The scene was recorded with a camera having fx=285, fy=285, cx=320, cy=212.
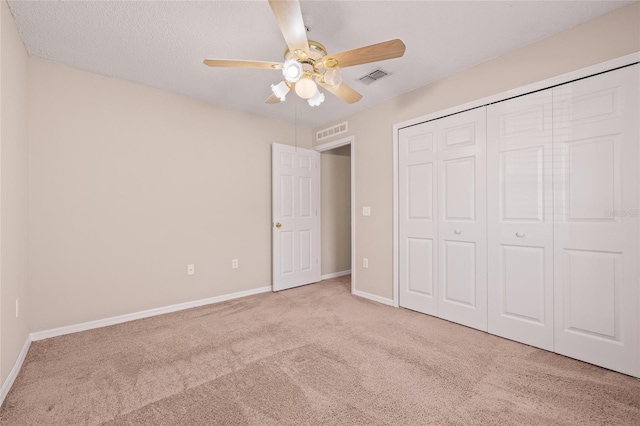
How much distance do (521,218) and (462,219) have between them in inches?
19.8

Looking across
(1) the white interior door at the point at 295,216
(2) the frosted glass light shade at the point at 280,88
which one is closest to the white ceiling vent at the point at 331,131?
(1) the white interior door at the point at 295,216

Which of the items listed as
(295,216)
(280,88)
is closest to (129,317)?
(295,216)

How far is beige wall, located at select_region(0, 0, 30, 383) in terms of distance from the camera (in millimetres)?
1793

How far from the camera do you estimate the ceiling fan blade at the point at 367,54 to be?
5.38 feet

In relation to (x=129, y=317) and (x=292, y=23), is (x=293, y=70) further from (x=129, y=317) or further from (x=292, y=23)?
(x=129, y=317)

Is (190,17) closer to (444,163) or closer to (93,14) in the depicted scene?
(93,14)

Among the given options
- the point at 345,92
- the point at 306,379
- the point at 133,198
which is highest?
the point at 345,92

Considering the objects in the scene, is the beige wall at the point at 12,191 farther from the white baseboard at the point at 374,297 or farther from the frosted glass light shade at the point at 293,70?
the white baseboard at the point at 374,297

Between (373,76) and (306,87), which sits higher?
(373,76)

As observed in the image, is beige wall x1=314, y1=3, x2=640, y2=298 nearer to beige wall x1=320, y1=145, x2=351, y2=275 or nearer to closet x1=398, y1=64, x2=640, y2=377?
closet x1=398, y1=64, x2=640, y2=377

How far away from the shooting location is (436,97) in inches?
119

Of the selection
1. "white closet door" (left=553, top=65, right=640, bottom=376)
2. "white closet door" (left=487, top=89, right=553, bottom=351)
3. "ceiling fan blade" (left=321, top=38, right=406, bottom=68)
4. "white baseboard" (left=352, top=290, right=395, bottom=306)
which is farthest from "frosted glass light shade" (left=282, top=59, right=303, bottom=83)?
"white baseboard" (left=352, top=290, right=395, bottom=306)

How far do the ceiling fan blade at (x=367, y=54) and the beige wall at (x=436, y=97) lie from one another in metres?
1.42

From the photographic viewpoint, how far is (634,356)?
1.93 m
